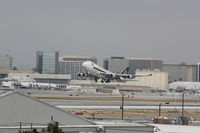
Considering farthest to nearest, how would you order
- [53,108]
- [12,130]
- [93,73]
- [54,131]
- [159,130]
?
[93,73]
[159,130]
[53,108]
[12,130]
[54,131]

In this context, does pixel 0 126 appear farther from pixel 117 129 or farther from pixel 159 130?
pixel 159 130

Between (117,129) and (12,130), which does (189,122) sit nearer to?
(117,129)

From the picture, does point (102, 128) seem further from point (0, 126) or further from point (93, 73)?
point (93, 73)

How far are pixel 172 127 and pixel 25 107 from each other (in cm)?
1683

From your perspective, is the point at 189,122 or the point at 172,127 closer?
the point at 172,127

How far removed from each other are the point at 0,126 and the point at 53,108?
15.3 feet

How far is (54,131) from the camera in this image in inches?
1615

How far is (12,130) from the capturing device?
5016cm

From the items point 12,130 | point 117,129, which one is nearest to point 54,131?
point 12,130

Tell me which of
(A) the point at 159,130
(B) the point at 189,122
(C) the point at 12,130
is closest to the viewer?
(C) the point at 12,130

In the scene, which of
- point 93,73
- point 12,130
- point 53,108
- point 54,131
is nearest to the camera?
point 54,131

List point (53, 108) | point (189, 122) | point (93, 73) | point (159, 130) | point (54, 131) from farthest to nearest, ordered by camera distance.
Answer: point (93, 73), point (189, 122), point (159, 130), point (53, 108), point (54, 131)

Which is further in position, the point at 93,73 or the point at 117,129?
the point at 93,73

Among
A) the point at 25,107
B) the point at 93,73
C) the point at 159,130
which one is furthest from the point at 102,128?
Result: the point at 93,73
